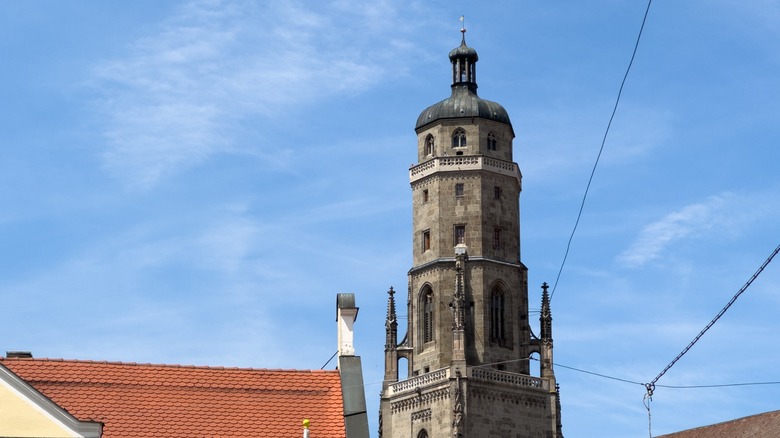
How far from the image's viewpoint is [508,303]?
126m

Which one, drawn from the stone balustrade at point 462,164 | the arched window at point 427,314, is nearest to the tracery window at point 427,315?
the arched window at point 427,314

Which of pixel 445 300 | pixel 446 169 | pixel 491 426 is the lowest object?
pixel 491 426

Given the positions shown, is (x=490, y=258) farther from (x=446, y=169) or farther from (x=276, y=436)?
(x=276, y=436)

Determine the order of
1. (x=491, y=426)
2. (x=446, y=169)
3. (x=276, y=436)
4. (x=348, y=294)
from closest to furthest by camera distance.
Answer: (x=276, y=436)
(x=348, y=294)
(x=491, y=426)
(x=446, y=169)

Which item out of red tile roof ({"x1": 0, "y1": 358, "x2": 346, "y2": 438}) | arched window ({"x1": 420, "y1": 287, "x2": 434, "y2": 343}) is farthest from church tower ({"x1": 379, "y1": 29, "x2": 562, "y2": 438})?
red tile roof ({"x1": 0, "y1": 358, "x2": 346, "y2": 438})

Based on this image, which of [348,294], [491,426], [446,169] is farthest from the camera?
[446,169]

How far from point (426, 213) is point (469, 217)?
305cm

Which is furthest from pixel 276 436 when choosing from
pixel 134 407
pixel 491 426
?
pixel 491 426

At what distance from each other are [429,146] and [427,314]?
39.0ft

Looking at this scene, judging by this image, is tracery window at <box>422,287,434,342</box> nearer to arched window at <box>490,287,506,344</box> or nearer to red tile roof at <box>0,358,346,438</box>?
arched window at <box>490,287,506,344</box>

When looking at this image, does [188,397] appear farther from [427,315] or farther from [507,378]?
Answer: [427,315]

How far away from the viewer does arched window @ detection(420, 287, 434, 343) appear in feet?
411

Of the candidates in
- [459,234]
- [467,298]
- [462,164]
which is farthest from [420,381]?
[462,164]

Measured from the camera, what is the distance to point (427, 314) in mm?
125625
